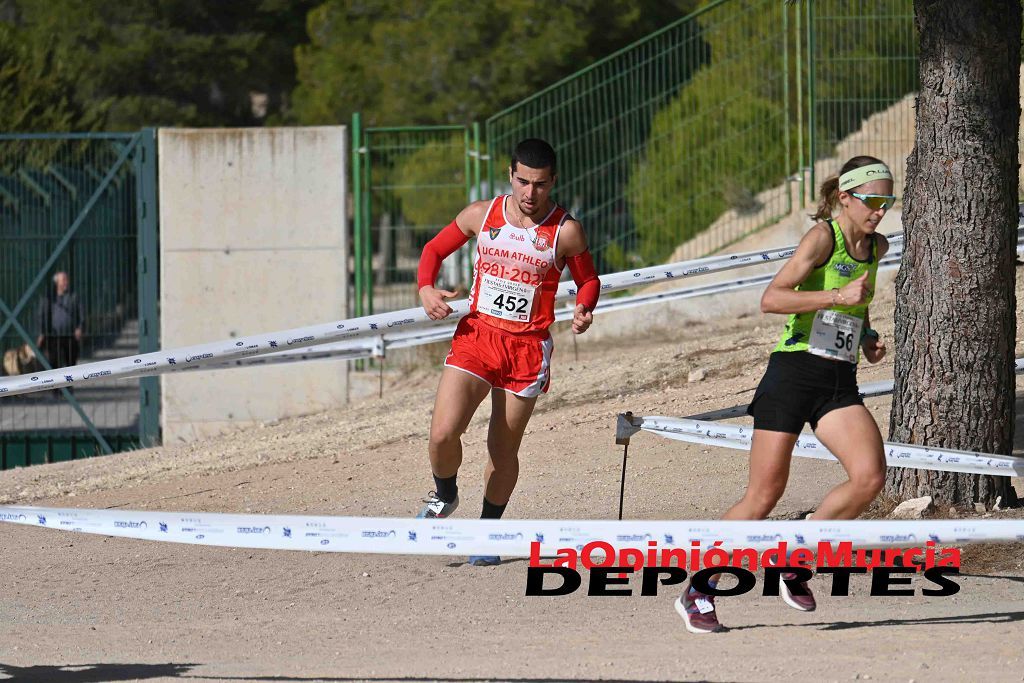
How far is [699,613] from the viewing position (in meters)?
5.58

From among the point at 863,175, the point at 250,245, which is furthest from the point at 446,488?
the point at 250,245

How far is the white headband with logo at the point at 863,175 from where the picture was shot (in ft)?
18.3

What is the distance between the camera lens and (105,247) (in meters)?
15.1

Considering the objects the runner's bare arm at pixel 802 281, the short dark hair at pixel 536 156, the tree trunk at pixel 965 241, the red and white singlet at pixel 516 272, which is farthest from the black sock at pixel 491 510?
the tree trunk at pixel 965 241

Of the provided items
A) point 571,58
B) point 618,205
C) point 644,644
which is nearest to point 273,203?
point 618,205

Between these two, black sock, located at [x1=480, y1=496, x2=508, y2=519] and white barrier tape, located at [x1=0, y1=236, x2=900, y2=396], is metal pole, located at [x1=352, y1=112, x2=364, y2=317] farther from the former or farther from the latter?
black sock, located at [x1=480, y1=496, x2=508, y2=519]

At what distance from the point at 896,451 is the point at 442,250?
231 centimetres

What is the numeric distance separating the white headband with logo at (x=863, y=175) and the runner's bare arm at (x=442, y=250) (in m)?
1.76

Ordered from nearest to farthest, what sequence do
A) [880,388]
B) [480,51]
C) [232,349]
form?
[880,388]
[232,349]
[480,51]

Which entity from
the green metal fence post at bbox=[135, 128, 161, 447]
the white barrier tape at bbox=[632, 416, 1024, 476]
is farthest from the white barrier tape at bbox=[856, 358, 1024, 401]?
the green metal fence post at bbox=[135, 128, 161, 447]

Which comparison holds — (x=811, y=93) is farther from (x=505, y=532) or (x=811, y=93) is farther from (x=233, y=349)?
(x=505, y=532)

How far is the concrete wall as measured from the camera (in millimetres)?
14820

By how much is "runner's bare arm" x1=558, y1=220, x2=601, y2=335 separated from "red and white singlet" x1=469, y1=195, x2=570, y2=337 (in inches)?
1.8

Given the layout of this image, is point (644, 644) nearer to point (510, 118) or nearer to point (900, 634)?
point (900, 634)
